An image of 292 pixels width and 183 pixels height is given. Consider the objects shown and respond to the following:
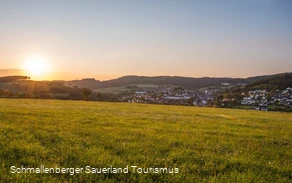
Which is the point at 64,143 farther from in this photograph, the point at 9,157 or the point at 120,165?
the point at 120,165

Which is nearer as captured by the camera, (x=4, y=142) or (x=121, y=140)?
(x=4, y=142)

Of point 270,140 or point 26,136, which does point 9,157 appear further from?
point 270,140

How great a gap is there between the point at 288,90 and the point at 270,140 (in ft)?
520

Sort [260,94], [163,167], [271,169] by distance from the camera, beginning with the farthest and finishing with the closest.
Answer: [260,94] → [271,169] → [163,167]

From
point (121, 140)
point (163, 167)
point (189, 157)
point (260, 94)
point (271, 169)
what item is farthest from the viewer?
point (260, 94)

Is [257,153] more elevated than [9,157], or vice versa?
[9,157]

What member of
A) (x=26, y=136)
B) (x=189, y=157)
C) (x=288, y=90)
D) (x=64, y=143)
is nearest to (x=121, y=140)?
(x=64, y=143)

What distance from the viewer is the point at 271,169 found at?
26.4 feet

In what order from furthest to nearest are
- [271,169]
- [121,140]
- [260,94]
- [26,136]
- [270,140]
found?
[260,94], [270,140], [121,140], [26,136], [271,169]

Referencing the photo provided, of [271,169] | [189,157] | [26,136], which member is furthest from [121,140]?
[271,169]

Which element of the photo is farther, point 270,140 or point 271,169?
point 270,140

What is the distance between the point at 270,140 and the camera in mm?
13695

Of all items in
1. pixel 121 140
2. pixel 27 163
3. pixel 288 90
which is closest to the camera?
pixel 27 163

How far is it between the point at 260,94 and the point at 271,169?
169 m
